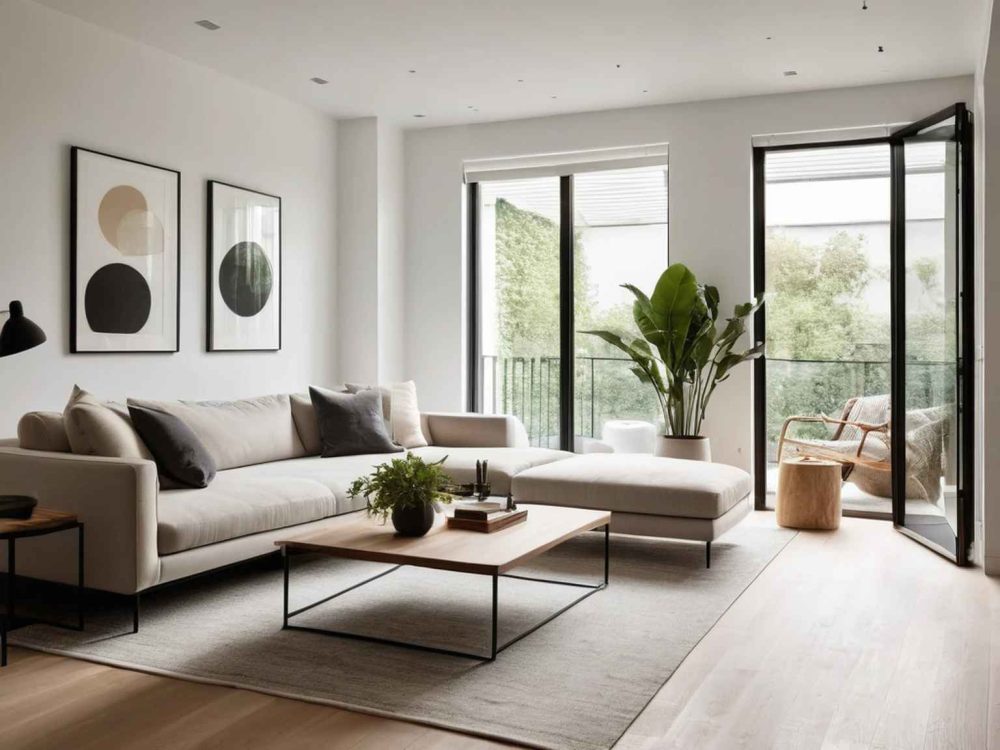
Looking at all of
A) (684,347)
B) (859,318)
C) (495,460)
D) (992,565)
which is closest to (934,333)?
(859,318)

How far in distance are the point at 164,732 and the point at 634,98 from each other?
199 inches

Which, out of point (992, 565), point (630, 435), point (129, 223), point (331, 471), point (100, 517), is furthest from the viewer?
point (630, 435)

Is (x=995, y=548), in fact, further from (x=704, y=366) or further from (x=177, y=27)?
(x=177, y=27)

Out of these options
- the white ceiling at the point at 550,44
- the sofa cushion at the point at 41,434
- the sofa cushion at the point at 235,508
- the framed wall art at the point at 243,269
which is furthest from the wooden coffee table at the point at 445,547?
the white ceiling at the point at 550,44

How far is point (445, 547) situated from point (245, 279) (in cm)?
319

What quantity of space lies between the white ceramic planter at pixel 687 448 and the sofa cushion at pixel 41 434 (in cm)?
360

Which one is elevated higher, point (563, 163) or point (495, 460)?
point (563, 163)

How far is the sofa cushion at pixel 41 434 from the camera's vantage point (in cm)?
381

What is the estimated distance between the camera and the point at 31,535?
317 cm

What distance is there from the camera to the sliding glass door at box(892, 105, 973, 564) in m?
4.70

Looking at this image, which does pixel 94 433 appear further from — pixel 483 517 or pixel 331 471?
pixel 483 517

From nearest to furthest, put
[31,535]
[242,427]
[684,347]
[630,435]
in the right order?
1. [31,535]
2. [242,427]
3. [684,347]
4. [630,435]

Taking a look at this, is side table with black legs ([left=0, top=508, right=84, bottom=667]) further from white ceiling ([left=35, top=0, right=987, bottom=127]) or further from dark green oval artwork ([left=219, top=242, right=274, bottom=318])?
white ceiling ([left=35, top=0, right=987, bottom=127])

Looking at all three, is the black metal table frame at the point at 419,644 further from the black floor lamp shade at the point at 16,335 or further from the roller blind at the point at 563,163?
the roller blind at the point at 563,163
